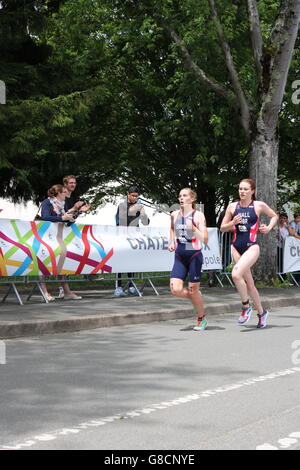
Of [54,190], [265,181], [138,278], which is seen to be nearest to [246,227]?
[54,190]

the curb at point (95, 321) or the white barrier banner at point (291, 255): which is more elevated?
the white barrier banner at point (291, 255)

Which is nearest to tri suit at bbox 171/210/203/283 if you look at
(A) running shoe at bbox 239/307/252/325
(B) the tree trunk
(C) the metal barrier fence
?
(A) running shoe at bbox 239/307/252/325

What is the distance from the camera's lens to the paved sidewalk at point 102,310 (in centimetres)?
998

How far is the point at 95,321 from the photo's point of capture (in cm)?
1070

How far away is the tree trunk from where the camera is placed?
17625mm

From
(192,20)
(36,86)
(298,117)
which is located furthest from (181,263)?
(298,117)

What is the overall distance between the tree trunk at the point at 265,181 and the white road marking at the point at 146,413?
1049 cm

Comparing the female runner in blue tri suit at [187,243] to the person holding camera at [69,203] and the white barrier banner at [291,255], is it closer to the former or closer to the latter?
the person holding camera at [69,203]

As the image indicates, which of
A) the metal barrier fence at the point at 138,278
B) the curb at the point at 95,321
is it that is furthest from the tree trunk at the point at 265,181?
the curb at the point at 95,321

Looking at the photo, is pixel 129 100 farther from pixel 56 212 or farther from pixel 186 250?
pixel 186 250

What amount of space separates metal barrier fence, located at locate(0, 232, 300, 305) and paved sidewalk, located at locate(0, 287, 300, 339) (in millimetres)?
229

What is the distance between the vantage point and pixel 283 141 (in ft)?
85.2

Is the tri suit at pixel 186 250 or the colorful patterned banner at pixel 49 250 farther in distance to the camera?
the colorful patterned banner at pixel 49 250

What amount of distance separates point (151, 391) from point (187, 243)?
4.15m
